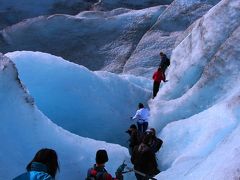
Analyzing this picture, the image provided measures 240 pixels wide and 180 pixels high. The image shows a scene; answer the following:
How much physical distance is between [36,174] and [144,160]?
12.4 ft

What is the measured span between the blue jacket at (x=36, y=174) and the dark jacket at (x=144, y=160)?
3.62m

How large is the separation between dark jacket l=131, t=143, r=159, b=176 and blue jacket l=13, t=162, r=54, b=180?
11.9ft

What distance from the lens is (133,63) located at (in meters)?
20.1

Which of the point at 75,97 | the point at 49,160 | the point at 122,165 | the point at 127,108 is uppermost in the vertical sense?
the point at 127,108

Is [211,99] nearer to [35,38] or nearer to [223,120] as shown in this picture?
[223,120]

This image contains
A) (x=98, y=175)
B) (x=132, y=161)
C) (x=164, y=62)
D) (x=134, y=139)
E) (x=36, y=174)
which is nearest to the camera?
(x=36, y=174)

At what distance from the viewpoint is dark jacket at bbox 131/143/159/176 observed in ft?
23.0

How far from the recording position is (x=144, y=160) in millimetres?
7008

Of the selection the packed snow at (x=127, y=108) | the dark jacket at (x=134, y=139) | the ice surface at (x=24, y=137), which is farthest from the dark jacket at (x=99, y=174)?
the dark jacket at (x=134, y=139)

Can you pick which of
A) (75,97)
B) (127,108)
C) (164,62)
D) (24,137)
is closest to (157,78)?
(127,108)

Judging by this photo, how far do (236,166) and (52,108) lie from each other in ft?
23.9

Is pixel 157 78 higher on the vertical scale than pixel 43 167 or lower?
higher

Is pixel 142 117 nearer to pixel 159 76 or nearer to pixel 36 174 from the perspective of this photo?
pixel 159 76

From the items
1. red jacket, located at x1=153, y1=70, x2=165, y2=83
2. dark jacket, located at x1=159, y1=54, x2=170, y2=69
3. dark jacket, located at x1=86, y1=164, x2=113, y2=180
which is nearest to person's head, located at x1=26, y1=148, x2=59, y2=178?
dark jacket, located at x1=86, y1=164, x2=113, y2=180
